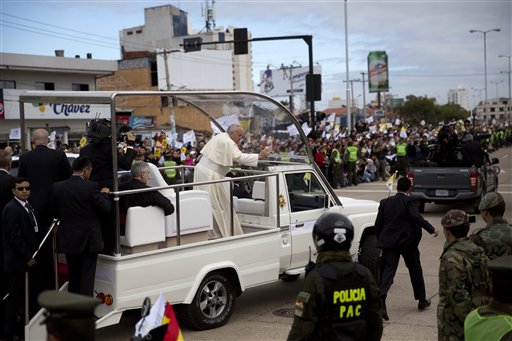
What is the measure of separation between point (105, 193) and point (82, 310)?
4.15 metres

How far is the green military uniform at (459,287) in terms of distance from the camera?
452 cm

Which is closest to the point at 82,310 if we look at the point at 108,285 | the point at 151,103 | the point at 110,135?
the point at 108,285

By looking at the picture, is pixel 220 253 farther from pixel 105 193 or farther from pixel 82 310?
pixel 82 310

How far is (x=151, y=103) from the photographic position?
241 feet

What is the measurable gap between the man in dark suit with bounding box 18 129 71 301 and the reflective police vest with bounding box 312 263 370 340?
4227 millimetres

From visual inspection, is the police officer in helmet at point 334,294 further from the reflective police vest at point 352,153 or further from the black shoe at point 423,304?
the reflective police vest at point 352,153

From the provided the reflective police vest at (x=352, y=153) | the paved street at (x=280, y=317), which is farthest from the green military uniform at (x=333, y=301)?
the reflective police vest at (x=352, y=153)

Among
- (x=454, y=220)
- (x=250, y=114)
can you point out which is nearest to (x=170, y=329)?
(x=454, y=220)

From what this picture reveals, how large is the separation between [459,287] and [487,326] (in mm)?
1319

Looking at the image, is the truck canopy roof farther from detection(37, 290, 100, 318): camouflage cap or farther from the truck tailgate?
the truck tailgate

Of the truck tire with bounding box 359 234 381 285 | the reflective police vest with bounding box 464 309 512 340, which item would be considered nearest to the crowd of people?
the reflective police vest with bounding box 464 309 512 340

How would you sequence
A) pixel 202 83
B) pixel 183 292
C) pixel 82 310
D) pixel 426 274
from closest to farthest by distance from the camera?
pixel 82 310, pixel 183 292, pixel 426 274, pixel 202 83

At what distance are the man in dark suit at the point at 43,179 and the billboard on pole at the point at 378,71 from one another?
4057 inches

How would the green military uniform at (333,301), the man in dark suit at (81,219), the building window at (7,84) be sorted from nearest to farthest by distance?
the green military uniform at (333,301), the man in dark suit at (81,219), the building window at (7,84)
